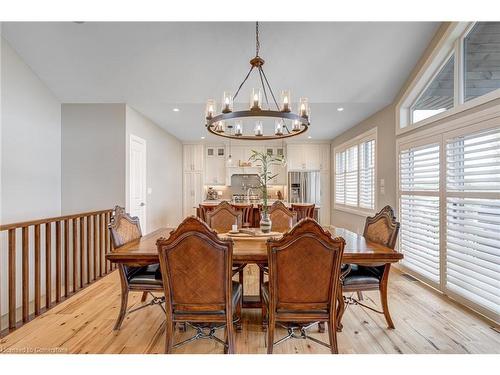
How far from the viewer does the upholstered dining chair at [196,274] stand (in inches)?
69.8

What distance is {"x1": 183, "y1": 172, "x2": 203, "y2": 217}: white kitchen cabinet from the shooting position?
7.70 meters

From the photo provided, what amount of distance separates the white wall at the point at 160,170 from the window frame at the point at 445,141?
14.4 feet

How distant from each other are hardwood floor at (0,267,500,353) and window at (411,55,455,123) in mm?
2289

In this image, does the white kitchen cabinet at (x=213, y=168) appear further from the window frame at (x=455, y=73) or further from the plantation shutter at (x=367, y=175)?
the window frame at (x=455, y=73)

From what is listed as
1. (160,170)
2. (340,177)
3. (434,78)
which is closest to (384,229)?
(434,78)

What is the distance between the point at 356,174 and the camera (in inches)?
231

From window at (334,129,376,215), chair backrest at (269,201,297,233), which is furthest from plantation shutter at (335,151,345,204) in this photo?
chair backrest at (269,201,297,233)

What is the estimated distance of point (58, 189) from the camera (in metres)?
4.36

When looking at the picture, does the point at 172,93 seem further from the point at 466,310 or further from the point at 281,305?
the point at 466,310

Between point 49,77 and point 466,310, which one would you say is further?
point 49,77

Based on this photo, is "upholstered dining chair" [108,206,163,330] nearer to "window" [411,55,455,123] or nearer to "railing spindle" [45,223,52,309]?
"railing spindle" [45,223,52,309]

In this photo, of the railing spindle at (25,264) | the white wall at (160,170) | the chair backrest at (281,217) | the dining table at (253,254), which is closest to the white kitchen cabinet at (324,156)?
the white wall at (160,170)
